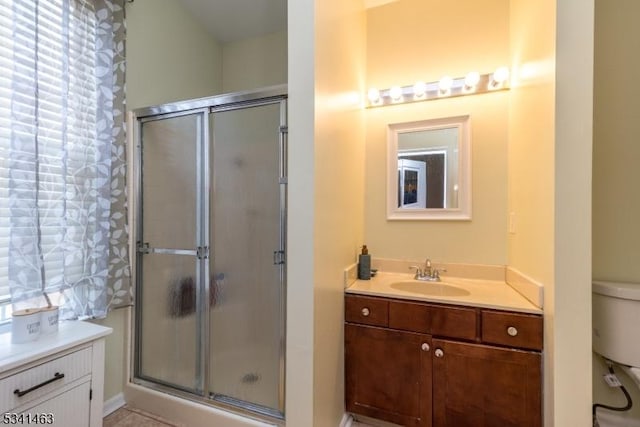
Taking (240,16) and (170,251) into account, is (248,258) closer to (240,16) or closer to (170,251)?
(170,251)

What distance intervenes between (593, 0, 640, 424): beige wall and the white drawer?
2.78 m

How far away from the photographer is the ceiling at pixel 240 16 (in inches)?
92.6

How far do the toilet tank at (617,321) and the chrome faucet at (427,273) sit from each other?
2.73 feet

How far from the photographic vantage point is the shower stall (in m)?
1.60

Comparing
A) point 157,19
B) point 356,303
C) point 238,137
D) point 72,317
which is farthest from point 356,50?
point 72,317

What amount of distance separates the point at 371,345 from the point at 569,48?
5.90 feet

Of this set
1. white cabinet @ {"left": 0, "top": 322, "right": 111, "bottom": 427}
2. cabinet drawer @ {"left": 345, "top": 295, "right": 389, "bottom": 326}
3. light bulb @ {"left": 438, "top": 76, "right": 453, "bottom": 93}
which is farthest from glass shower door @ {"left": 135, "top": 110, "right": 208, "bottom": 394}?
light bulb @ {"left": 438, "top": 76, "right": 453, "bottom": 93}

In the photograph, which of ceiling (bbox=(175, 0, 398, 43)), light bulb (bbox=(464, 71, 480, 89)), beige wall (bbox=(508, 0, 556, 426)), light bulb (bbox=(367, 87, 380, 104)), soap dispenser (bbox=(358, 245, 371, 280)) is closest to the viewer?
beige wall (bbox=(508, 0, 556, 426))

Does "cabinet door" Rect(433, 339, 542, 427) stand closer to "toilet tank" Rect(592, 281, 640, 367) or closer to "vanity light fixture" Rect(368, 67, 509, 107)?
"toilet tank" Rect(592, 281, 640, 367)

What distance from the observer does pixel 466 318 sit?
5.06ft

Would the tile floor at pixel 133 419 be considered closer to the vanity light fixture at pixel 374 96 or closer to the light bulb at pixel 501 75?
the vanity light fixture at pixel 374 96

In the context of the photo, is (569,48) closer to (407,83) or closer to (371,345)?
(407,83)

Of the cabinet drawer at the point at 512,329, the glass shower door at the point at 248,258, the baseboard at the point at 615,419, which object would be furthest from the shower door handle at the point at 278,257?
the baseboard at the point at 615,419

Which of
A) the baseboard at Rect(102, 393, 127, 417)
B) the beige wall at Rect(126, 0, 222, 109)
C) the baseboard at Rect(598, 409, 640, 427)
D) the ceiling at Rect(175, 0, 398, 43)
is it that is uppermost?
the ceiling at Rect(175, 0, 398, 43)
